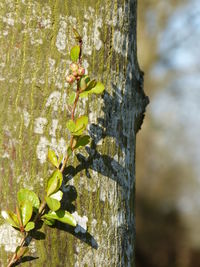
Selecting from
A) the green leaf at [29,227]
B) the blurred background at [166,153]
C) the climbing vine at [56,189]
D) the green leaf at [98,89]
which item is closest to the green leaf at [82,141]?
the climbing vine at [56,189]

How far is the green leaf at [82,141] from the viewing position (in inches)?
45.0

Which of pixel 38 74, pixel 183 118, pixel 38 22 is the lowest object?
pixel 38 74

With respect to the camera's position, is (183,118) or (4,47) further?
(183,118)

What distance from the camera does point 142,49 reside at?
41.9ft

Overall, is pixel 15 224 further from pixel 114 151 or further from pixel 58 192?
pixel 114 151

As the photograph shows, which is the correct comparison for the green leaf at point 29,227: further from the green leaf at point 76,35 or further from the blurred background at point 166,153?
the blurred background at point 166,153

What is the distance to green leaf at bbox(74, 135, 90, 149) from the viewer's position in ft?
3.75

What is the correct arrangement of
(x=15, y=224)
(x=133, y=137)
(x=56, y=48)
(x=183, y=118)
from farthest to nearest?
(x=183, y=118) < (x=133, y=137) < (x=56, y=48) < (x=15, y=224)

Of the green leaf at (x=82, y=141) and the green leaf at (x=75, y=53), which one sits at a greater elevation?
the green leaf at (x=75, y=53)

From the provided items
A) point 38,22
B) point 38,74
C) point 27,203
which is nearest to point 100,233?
point 27,203

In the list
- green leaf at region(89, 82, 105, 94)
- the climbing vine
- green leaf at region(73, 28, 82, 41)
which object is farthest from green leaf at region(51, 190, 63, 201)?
green leaf at region(73, 28, 82, 41)

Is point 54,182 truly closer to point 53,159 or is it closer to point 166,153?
point 53,159

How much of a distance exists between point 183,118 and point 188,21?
4505 millimetres

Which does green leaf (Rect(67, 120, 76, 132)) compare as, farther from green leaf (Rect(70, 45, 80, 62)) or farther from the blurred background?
the blurred background
